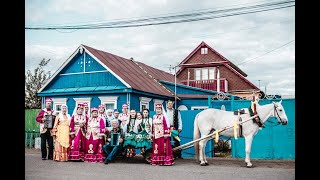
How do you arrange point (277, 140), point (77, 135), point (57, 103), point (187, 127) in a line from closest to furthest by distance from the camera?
→ point (277, 140), point (77, 135), point (187, 127), point (57, 103)

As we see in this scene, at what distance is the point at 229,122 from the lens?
304 inches

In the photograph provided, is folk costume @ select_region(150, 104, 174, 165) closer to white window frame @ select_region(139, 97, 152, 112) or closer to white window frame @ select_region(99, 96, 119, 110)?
white window frame @ select_region(99, 96, 119, 110)

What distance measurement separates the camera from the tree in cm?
1171

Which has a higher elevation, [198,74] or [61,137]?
[198,74]

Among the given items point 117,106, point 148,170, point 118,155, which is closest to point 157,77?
point 117,106

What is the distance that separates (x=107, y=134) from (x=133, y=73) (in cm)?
473

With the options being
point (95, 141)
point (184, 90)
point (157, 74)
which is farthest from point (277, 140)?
point (157, 74)

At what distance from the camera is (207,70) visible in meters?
14.7

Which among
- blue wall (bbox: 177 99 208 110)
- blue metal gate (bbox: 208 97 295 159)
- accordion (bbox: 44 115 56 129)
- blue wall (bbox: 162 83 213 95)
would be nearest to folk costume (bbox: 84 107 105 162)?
accordion (bbox: 44 115 56 129)

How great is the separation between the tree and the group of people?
2.97 m

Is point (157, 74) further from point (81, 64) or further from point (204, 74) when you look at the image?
point (81, 64)

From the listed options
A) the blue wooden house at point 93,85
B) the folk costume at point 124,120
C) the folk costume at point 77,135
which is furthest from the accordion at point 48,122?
the blue wooden house at point 93,85
